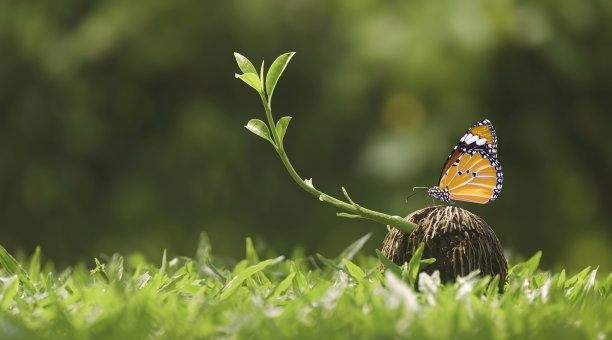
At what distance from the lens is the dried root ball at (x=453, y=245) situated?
5.15 feet

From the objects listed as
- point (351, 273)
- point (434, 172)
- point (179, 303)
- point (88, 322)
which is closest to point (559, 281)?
point (351, 273)

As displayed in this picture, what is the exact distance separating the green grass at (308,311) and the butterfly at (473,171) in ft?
0.90

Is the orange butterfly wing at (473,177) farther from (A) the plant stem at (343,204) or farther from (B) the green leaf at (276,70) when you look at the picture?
(B) the green leaf at (276,70)

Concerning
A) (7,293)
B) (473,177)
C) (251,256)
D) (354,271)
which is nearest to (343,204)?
(354,271)

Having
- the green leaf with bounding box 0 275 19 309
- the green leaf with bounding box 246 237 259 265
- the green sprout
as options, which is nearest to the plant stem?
the green sprout

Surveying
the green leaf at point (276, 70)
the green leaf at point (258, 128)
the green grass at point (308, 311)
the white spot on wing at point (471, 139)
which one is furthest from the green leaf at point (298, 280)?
the white spot on wing at point (471, 139)

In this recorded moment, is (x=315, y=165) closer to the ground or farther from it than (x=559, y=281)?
closer to the ground

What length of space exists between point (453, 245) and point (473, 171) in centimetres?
29

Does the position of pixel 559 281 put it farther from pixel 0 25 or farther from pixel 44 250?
pixel 0 25

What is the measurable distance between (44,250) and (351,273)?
298 cm

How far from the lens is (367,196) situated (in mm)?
3770

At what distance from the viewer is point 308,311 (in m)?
1.31

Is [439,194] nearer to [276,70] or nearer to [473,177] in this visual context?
[473,177]

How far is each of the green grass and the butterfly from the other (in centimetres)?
27
